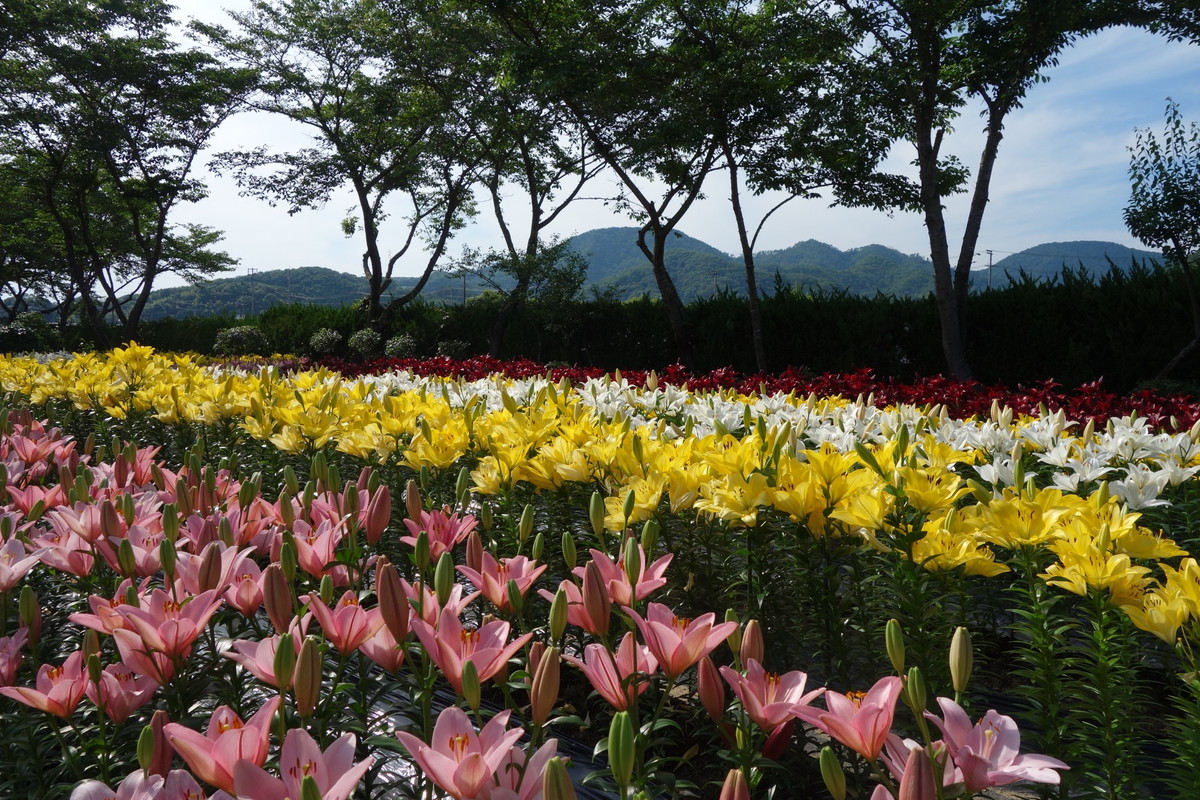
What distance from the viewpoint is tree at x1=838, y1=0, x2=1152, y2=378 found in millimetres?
9352

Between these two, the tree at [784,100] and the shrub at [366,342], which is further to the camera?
the shrub at [366,342]

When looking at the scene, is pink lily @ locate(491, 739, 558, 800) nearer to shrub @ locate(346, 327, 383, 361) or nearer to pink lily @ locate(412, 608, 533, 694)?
pink lily @ locate(412, 608, 533, 694)

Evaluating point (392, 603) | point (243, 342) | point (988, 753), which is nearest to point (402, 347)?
point (243, 342)

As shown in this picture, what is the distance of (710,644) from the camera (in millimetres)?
954

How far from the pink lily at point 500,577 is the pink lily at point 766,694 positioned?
1.19ft

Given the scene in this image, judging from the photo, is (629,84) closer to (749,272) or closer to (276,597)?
(749,272)

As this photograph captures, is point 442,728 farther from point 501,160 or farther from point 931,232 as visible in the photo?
point 501,160

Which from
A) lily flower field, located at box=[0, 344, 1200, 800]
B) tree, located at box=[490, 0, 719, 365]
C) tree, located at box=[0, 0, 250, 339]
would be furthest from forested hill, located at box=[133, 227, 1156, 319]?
lily flower field, located at box=[0, 344, 1200, 800]

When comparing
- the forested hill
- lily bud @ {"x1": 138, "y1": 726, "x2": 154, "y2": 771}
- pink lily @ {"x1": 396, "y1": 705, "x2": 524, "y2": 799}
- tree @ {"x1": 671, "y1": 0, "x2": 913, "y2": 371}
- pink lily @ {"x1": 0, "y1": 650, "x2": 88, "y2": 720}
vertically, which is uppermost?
the forested hill

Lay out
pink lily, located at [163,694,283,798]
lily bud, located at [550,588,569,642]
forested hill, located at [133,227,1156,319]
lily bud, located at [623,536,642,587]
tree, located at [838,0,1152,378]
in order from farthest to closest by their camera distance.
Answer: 1. forested hill, located at [133,227,1156,319]
2. tree, located at [838,0,1152,378]
3. lily bud, located at [623,536,642,587]
4. lily bud, located at [550,588,569,642]
5. pink lily, located at [163,694,283,798]

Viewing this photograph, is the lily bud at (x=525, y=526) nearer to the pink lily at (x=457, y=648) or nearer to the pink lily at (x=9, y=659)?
the pink lily at (x=457, y=648)

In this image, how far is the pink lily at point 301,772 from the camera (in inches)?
27.2

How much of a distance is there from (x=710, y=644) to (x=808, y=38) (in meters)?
11.1

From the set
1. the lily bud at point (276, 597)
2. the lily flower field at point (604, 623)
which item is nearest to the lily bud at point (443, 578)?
the lily flower field at point (604, 623)
